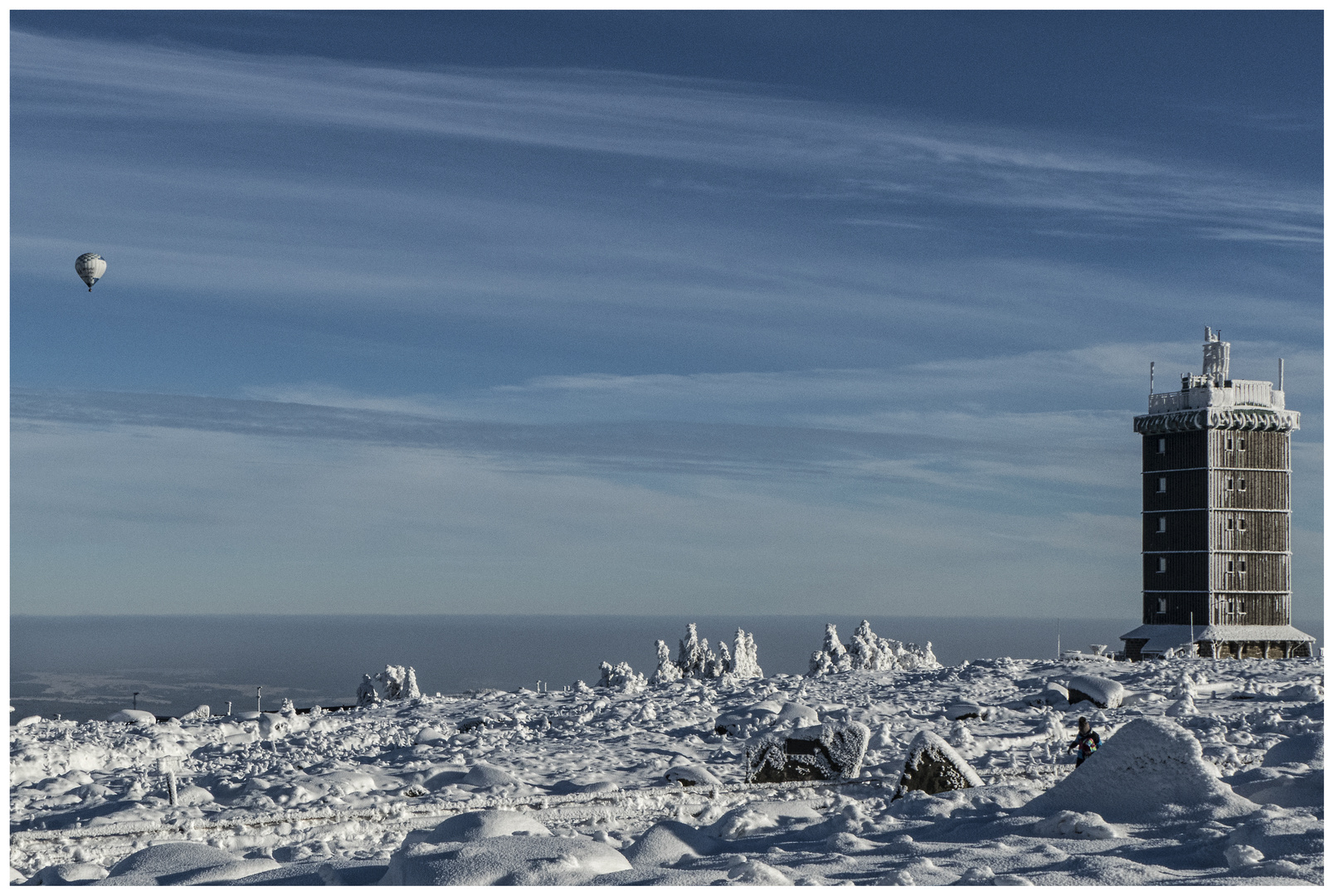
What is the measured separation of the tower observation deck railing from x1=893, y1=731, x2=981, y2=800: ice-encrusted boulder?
107 ft

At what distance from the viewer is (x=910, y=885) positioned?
983 centimetres

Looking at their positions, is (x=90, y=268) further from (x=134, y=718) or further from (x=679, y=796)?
(x=679, y=796)

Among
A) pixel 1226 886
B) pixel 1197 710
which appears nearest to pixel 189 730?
pixel 1197 710

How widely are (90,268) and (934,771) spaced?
28.5 meters

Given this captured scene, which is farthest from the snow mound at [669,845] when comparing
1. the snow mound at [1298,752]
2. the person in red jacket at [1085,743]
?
the snow mound at [1298,752]

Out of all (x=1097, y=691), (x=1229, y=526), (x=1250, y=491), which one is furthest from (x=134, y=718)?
(x=1250, y=491)

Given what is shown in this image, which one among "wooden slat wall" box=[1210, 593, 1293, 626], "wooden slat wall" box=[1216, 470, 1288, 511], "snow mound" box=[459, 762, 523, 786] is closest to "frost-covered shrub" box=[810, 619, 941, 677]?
"wooden slat wall" box=[1210, 593, 1293, 626]

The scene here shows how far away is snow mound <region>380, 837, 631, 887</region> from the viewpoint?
983 centimetres

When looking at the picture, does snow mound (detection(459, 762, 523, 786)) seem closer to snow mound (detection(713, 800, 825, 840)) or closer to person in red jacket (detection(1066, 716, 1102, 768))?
snow mound (detection(713, 800, 825, 840))

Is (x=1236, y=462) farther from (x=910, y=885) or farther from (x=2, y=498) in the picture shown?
(x=2, y=498)

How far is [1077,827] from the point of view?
37.9ft

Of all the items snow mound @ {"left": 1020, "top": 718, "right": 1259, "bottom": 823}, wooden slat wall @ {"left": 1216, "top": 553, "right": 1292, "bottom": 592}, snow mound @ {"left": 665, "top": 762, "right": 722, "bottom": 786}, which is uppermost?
wooden slat wall @ {"left": 1216, "top": 553, "right": 1292, "bottom": 592}

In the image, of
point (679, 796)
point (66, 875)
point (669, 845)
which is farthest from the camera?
point (679, 796)

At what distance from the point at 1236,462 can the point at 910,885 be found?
39.0 m
